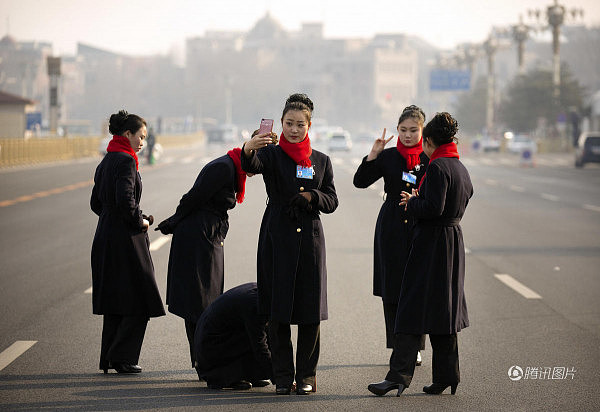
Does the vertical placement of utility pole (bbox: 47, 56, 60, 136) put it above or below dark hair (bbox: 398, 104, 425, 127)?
above

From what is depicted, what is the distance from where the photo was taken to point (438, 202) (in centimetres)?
668

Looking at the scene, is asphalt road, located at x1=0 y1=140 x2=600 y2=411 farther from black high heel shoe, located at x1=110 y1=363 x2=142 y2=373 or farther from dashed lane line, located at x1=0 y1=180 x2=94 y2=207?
dashed lane line, located at x1=0 y1=180 x2=94 y2=207

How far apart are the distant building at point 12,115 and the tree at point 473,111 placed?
50.2 meters

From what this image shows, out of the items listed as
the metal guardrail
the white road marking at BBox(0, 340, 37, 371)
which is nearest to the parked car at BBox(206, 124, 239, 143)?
the metal guardrail

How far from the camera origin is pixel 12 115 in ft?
218

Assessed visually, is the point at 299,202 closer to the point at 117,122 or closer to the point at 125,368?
the point at 117,122

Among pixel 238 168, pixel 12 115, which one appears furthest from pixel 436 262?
pixel 12 115

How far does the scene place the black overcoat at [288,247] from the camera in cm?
670

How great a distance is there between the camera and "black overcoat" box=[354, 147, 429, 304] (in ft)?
24.2

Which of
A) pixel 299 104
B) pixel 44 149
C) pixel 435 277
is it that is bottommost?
pixel 44 149

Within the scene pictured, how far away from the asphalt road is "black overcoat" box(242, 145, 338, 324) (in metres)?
0.56

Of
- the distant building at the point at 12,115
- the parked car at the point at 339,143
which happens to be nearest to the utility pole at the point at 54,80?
the distant building at the point at 12,115

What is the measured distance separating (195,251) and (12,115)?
6180 cm

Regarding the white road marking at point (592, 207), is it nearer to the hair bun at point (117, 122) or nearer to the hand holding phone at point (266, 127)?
the hair bun at point (117, 122)
